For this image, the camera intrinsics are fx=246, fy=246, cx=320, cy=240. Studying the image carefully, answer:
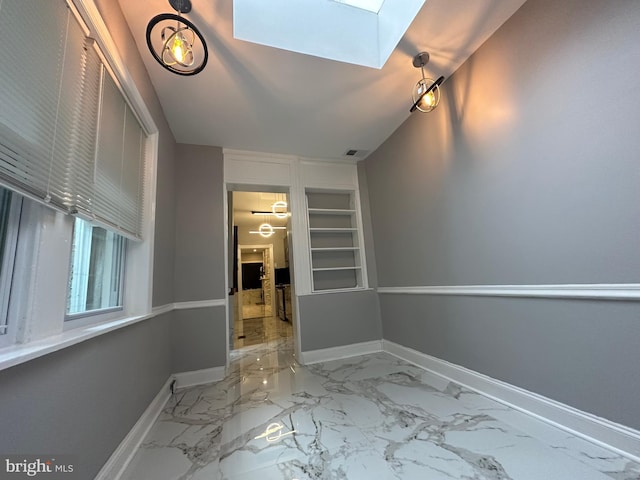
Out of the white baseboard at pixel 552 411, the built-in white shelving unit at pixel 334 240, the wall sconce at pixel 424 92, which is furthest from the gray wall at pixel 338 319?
the wall sconce at pixel 424 92

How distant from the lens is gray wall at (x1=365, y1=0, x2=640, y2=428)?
4.02ft

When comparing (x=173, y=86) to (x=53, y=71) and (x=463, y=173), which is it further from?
(x=463, y=173)

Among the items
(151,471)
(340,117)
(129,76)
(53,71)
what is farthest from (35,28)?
(340,117)

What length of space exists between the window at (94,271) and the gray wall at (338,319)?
1846 millimetres

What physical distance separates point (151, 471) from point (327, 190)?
305 centimetres

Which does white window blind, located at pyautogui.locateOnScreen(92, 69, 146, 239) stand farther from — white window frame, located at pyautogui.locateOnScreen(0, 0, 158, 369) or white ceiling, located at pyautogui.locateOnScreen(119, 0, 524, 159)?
white ceiling, located at pyautogui.locateOnScreen(119, 0, 524, 159)

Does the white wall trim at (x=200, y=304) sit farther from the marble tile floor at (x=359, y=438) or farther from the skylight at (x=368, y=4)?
the skylight at (x=368, y=4)

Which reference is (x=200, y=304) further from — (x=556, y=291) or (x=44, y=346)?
(x=556, y=291)

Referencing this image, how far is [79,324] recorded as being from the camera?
113cm

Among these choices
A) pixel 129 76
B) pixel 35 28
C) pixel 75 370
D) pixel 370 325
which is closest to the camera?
pixel 35 28

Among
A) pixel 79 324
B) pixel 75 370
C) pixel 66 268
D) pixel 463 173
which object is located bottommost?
pixel 75 370

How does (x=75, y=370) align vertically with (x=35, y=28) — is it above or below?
below

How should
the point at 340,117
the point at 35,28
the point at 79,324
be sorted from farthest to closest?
the point at 340,117 → the point at 79,324 → the point at 35,28

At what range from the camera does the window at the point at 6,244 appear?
2.58 feet
